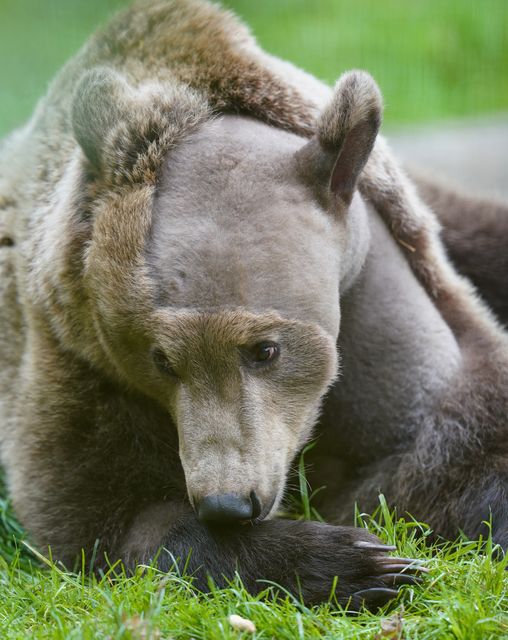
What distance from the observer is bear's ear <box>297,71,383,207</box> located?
510cm

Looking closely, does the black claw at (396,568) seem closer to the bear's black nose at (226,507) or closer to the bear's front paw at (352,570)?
the bear's front paw at (352,570)

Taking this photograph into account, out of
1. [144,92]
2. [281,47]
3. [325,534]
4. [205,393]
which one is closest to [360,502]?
[325,534]

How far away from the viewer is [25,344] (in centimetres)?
603

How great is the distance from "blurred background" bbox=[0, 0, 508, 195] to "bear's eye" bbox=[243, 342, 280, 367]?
Answer: 362 cm

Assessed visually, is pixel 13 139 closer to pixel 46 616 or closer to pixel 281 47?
pixel 46 616

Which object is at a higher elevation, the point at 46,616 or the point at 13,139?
the point at 13,139

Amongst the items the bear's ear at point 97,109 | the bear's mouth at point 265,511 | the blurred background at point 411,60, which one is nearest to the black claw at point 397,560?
the bear's mouth at point 265,511

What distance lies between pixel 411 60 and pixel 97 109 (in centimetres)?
968

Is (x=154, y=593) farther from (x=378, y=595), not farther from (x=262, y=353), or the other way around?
(x=262, y=353)

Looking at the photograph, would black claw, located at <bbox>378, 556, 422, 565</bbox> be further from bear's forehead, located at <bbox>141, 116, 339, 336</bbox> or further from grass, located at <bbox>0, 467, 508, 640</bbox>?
bear's forehead, located at <bbox>141, 116, 339, 336</bbox>

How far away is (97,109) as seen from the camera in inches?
203

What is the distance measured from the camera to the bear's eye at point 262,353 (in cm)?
476

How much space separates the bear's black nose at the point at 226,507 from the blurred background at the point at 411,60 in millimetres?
4075

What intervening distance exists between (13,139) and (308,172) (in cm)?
296
